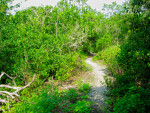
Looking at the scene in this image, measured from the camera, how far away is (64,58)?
11086mm

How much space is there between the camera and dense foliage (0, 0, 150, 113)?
3990mm

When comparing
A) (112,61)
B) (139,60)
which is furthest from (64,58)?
(139,60)

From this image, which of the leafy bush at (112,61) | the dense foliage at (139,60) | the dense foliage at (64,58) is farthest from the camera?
the leafy bush at (112,61)

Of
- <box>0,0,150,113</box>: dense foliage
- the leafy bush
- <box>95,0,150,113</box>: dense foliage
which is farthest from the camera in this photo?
the leafy bush

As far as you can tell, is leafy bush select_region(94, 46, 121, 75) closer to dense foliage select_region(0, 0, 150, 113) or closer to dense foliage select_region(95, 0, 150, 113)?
dense foliage select_region(0, 0, 150, 113)

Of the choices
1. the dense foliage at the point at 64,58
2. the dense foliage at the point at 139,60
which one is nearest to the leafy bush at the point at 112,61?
the dense foliage at the point at 64,58

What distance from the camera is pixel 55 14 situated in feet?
48.3

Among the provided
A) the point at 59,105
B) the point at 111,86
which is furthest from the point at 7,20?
the point at 111,86

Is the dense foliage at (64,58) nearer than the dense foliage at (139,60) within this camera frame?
No

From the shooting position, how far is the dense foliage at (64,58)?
399 cm

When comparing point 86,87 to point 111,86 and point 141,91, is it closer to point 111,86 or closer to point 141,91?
point 111,86

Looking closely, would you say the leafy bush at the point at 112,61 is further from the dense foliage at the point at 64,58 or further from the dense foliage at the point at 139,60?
the dense foliage at the point at 139,60

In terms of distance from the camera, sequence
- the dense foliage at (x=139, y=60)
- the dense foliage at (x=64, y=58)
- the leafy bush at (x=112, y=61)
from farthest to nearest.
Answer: the leafy bush at (x=112, y=61), the dense foliage at (x=64, y=58), the dense foliage at (x=139, y=60)

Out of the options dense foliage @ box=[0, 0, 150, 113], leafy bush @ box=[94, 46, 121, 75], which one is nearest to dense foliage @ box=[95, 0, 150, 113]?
dense foliage @ box=[0, 0, 150, 113]
